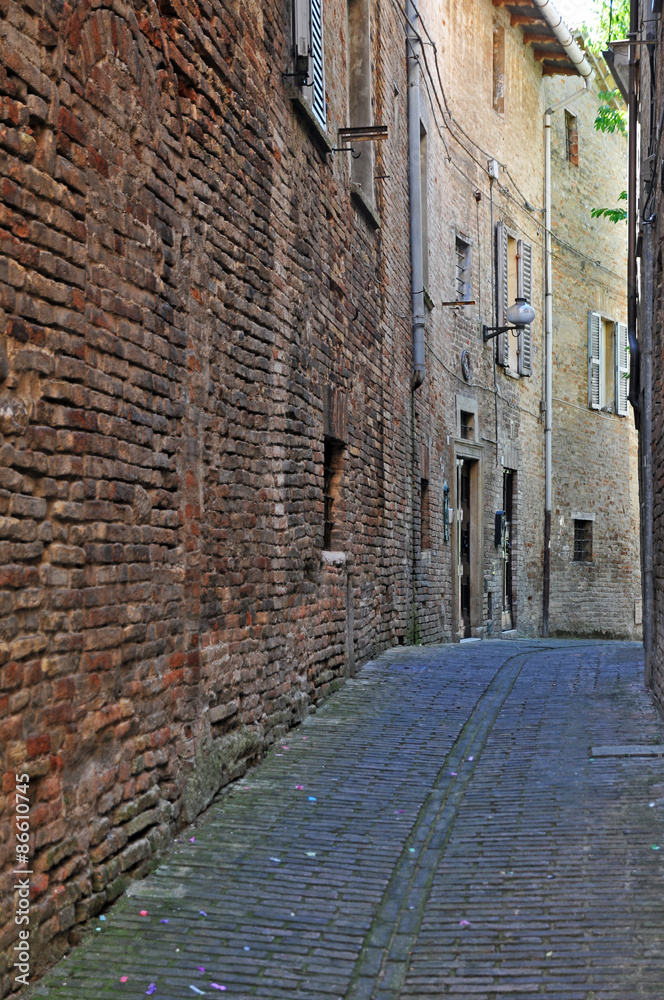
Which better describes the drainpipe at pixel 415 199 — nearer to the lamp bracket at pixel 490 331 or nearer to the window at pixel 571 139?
the lamp bracket at pixel 490 331

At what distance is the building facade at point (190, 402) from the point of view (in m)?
3.31

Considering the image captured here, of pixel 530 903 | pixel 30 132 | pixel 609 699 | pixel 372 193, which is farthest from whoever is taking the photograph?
pixel 372 193

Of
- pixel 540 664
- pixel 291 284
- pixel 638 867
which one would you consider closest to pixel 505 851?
pixel 638 867

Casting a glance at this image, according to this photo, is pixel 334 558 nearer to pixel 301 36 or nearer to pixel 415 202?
pixel 301 36

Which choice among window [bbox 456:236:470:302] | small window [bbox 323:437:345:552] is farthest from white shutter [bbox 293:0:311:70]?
window [bbox 456:236:470:302]

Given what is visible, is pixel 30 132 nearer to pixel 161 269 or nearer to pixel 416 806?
pixel 161 269

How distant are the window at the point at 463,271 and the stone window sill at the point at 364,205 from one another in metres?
5.46

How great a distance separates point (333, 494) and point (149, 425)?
165 inches

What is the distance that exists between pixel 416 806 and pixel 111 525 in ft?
6.96

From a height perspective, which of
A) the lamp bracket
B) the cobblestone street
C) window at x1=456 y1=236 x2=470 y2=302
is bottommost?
the cobblestone street

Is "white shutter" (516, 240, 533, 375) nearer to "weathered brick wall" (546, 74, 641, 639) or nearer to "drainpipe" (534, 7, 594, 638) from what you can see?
"drainpipe" (534, 7, 594, 638)

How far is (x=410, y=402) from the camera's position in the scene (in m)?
11.8

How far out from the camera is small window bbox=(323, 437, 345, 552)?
330 inches

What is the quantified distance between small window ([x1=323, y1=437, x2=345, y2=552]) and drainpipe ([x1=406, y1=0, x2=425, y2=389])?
11.7 ft
